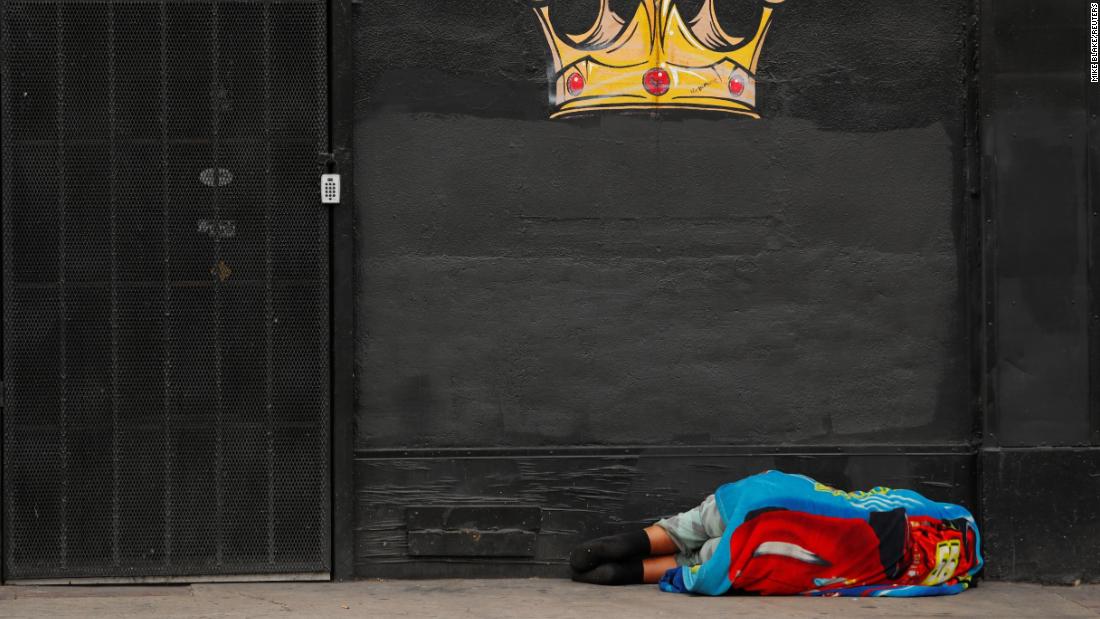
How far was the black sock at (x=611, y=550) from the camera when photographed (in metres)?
6.99

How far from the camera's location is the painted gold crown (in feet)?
24.1

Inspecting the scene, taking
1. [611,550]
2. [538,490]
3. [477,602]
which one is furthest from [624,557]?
[477,602]

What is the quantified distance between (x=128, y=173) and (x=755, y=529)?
11.7ft

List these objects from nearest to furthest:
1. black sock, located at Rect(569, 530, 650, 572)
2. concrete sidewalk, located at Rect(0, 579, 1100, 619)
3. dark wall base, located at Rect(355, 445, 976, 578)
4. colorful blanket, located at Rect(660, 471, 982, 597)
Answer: concrete sidewalk, located at Rect(0, 579, 1100, 619) < colorful blanket, located at Rect(660, 471, 982, 597) < black sock, located at Rect(569, 530, 650, 572) < dark wall base, located at Rect(355, 445, 976, 578)

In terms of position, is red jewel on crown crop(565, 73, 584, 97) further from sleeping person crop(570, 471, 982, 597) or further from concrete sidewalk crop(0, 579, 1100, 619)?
concrete sidewalk crop(0, 579, 1100, 619)

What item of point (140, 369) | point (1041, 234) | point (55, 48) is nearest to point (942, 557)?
point (1041, 234)

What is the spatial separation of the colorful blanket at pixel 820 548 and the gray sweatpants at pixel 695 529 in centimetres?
9

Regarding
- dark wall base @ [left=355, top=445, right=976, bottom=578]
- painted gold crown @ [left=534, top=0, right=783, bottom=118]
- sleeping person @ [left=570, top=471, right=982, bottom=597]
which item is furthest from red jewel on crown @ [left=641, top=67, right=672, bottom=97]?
sleeping person @ [left=570, top=471, right=982, bottom=597]

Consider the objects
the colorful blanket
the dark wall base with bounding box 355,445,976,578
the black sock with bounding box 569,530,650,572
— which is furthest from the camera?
the dark wall base with bounding box 355,445,976,578

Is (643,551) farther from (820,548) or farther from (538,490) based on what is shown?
(820,548)

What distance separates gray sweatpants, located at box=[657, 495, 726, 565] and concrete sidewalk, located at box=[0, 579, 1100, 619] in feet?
0.88

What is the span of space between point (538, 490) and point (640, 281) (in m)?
1.20

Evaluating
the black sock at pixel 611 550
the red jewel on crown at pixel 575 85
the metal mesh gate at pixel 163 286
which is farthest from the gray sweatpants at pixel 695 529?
the red jewel on crown at pixel 575 85

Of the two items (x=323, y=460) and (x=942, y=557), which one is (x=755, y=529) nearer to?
(x=942, y=557)
